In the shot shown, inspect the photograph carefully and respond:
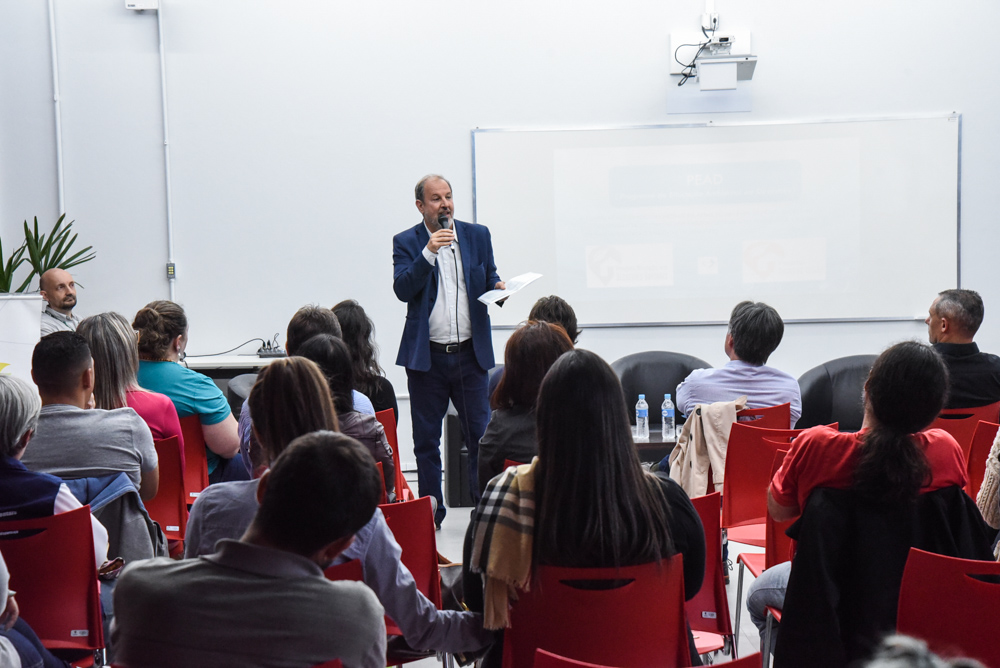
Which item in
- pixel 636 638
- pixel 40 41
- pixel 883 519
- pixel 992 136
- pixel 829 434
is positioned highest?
pixel 40 41

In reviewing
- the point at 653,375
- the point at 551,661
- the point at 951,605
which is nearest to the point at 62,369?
the point at 551,661

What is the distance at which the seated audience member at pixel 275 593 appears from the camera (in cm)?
119

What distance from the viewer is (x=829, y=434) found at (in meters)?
1.92

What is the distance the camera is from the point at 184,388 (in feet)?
10.3

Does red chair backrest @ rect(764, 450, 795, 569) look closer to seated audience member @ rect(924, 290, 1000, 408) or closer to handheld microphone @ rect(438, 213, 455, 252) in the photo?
seated audience member @ rect(924, 290, 1000, 408)

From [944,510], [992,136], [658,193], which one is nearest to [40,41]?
[658,193]

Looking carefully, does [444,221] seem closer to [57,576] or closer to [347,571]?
[57,576]

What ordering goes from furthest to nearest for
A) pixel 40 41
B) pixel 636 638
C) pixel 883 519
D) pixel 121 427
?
pixel 40 41
pixel 121 427
pixel 883 519
pixel 636 638

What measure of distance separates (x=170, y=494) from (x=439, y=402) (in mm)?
1668

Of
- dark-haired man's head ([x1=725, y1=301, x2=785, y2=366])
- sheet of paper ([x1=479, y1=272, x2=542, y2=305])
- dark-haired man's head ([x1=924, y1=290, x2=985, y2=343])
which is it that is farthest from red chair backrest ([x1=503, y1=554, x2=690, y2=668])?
dark-haired man's head ([x1=924, y1=290, x2=985, y2=343])

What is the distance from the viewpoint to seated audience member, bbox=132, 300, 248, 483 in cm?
315

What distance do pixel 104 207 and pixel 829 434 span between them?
5.41m

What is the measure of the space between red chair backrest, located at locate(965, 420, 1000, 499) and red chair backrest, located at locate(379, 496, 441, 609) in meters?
1.95

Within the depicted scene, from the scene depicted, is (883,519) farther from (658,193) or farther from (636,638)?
(658,193)
